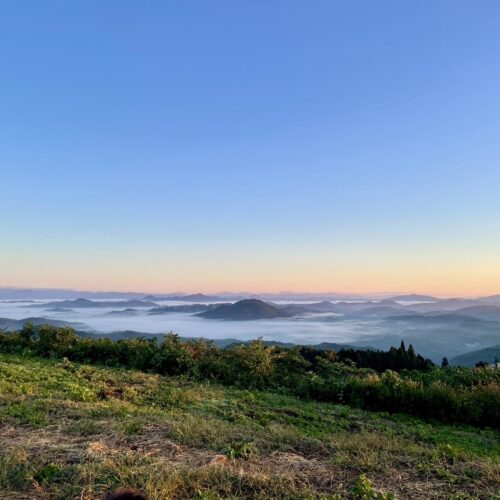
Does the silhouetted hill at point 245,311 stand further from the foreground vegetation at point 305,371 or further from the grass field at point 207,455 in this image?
the grass field at point 207,455

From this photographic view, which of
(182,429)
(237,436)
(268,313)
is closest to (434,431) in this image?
(237,436)

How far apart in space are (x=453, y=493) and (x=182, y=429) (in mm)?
3376

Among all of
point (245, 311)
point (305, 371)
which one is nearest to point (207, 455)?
point (305, 371)

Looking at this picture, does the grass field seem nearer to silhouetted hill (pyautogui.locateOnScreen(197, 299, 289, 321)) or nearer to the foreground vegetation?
the foreground vegetation

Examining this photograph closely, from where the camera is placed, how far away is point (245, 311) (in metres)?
157

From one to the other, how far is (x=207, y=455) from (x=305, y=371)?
9.78 metres

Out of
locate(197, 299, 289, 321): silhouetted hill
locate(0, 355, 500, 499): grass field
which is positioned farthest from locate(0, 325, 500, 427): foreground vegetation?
locate(197, 299, 289, 321): silhouetted hill

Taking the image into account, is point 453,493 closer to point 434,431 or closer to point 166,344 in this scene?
point 434,431

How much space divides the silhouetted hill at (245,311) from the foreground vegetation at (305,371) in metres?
121

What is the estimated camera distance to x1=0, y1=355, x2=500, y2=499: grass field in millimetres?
4066

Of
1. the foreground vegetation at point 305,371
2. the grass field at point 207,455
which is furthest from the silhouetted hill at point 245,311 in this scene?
the grass field at point 207,455

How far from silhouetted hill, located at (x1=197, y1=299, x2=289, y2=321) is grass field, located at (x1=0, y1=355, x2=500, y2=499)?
130m

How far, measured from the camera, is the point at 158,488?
388 centimetres

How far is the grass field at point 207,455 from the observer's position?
4.07 m
